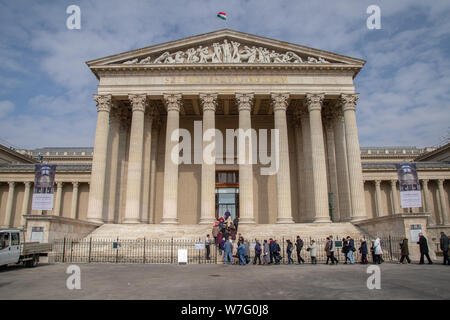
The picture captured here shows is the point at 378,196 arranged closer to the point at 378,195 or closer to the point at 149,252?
the point at 378,195

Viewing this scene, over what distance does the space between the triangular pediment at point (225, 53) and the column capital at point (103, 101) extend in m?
2.94

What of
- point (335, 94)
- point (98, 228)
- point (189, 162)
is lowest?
point (98, 228)

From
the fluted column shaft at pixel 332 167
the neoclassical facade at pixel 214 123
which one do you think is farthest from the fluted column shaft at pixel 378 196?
the neoclassical facade at pixel 214 123

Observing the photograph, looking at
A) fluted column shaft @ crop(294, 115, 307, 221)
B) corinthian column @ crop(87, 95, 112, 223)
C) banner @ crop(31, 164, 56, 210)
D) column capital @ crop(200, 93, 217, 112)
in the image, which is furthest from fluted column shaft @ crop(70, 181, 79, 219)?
fluted column shaft @ crop(294, 115, 307, 221)

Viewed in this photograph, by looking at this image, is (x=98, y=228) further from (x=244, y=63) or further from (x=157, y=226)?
(x=244, y=63)

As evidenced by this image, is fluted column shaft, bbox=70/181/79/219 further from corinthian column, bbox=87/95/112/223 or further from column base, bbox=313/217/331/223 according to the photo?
column base, bbox=313/217/331/223

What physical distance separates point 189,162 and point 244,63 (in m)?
13.1

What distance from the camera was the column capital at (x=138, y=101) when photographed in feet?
103

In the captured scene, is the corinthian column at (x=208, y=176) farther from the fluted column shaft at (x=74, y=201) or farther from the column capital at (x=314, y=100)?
the fluted column shaft at (x=74, y=201)

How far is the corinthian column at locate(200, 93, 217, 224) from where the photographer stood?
28.7 meters
